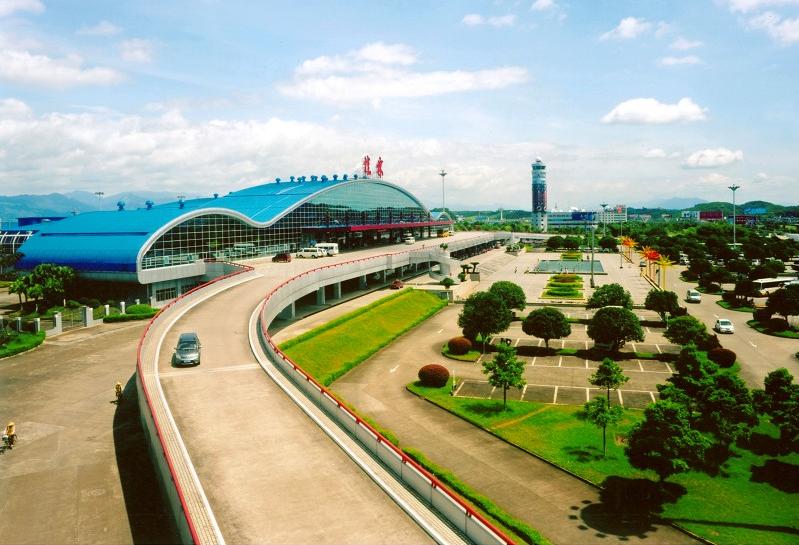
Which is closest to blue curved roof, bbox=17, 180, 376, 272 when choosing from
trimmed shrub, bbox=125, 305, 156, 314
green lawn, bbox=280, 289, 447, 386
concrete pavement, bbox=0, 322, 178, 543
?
trimmed shrub, bbox=125, 305, 156, 314

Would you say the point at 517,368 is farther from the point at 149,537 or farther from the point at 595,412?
the point at 149,537

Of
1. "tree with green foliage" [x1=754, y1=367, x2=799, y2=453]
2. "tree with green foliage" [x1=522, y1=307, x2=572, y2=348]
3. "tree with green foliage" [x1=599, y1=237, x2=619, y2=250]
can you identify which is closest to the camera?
"tree with green foliage" [x1=754, y1=367, x2=799, y2=453]

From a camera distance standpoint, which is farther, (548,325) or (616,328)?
(548,325)

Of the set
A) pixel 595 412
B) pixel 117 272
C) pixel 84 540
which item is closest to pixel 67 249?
pixel 117 272

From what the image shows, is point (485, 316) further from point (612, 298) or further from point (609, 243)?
point (609, 243)

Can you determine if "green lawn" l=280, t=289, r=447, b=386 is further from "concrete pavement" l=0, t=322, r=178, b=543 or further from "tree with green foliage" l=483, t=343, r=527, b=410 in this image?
"concrete pavement" l=0, t=322, r=178, b=543

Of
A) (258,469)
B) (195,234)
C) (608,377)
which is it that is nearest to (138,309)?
(195,234)
